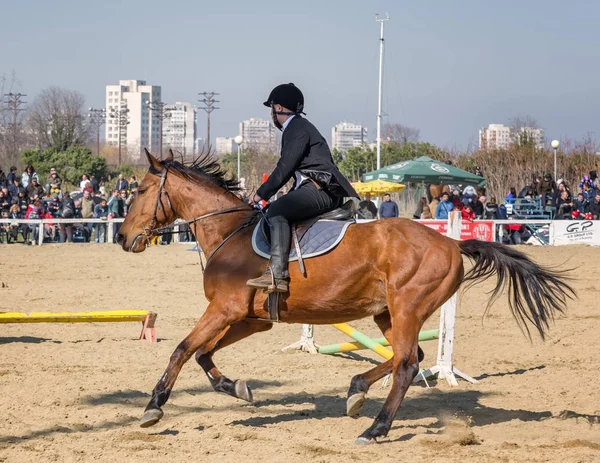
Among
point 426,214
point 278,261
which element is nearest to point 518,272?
point 278,261

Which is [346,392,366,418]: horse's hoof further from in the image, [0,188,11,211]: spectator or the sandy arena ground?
[0,188,11,211]: spectator

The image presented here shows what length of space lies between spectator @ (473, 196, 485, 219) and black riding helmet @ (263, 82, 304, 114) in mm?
19686

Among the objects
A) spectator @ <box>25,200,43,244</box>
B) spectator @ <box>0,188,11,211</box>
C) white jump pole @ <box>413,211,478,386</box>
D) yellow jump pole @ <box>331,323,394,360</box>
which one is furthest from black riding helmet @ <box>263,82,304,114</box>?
spectator @ <box>0,188,11,211</box>

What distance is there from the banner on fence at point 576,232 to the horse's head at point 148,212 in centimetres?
1861

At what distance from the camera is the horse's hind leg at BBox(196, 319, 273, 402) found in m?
7.12

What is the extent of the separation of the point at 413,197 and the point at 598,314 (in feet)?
92.7

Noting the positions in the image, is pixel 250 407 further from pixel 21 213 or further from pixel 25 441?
pixel 21 213

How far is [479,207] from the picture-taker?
26.9 m

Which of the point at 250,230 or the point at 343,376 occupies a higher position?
the point at 250,230

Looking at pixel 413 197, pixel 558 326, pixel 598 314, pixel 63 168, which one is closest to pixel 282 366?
pixel 558 326

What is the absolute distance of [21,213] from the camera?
86.8ft

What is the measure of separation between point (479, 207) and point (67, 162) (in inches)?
1042

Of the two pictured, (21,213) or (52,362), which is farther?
(21,213)

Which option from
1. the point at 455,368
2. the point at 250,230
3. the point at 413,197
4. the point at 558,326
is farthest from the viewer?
the point at 413,197
